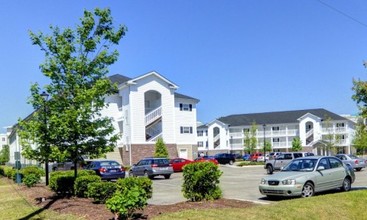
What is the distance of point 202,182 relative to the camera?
508 inches

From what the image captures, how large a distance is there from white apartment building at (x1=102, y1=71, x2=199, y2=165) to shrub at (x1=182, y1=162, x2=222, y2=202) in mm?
33419

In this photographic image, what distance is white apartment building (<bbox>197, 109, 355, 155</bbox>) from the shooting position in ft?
272

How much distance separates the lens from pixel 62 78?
50.6 feet

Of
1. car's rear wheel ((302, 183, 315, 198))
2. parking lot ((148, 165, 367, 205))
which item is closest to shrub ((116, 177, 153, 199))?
parking lot ((148, 165, 367, 205))

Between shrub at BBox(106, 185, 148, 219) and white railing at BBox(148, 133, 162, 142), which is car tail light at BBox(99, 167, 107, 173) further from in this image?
white railing at BBox(148, 133, 162, 142)

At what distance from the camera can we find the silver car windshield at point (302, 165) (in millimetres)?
15133

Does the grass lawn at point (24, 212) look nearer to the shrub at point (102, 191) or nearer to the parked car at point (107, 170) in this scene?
the shrub at point (102, 191)

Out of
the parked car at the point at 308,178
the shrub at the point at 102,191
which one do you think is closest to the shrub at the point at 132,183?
the shrub at the point at 102,191

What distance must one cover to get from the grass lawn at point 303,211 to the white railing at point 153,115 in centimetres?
3581

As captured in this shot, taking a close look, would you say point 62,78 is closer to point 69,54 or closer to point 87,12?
point 69,54

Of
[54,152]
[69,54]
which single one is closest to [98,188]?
[54,152]

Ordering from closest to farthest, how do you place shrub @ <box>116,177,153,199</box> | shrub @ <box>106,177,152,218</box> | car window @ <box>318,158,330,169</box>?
shrub @ <box>106,177,152,218</box> < shrub @ <box>116,177,153,199</box> < car window @ <box>318,158,330,169</box>

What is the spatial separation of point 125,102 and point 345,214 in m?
38.1

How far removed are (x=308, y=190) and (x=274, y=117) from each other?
78736mm
